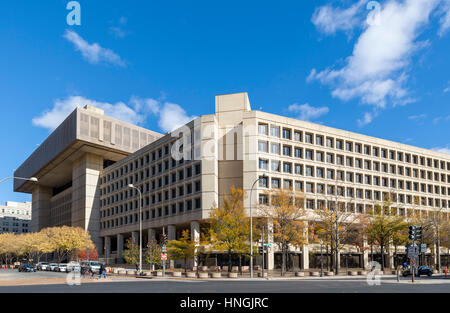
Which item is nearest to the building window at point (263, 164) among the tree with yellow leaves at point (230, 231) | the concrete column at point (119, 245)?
the tree with yellow leaves at point (230, 231)

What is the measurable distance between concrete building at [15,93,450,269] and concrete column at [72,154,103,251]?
236 millimetres

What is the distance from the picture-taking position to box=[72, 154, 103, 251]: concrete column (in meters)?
101

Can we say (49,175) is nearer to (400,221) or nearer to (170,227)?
(170,227)

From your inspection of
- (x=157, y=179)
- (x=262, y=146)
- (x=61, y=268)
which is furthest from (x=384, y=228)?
(x=61, y=268)

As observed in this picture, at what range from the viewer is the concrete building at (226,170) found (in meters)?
70.3

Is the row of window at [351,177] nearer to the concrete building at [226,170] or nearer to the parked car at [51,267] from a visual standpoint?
the concrete building at [226,170]

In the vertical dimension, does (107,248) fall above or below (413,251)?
below

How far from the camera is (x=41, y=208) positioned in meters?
134

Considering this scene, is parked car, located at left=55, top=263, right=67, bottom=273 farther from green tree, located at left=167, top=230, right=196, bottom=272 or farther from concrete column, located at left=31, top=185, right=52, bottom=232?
concrete column, located at left=31, top=185, right=52, bottom=232

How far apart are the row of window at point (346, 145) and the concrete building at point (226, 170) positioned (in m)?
0.18

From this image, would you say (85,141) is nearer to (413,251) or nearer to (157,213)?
(157,213)

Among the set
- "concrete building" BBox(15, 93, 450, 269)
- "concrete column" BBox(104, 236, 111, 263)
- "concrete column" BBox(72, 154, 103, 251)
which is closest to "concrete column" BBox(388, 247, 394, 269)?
"concrete building" BBox(15, 93, 450, 269)

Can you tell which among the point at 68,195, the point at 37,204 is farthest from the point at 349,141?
the point at 37,204

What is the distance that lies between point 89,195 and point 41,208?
1605 inches
